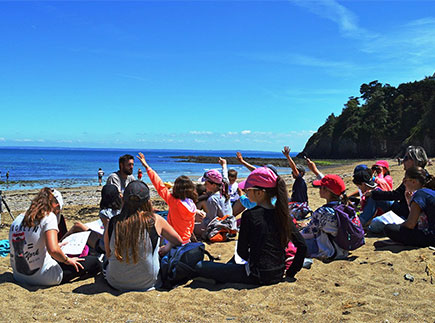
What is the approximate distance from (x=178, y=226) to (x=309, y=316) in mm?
2355

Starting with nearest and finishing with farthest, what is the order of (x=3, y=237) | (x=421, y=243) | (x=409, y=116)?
1. (x=421, y=243)
2. (x=3, y=237)
3. (x=409, y=116)

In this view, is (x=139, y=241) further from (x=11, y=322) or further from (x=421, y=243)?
(x=421, y=243)

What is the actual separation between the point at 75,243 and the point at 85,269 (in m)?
0.36

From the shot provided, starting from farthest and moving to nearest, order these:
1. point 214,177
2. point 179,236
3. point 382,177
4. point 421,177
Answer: point 382,177 → point 214,177 → point 421,177 → point 179,236

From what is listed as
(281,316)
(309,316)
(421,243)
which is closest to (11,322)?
(281,316)

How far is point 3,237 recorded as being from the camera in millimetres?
6844

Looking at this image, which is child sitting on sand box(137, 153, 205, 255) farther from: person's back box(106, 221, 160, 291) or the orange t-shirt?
person's back box(106, 221, 160, 291)

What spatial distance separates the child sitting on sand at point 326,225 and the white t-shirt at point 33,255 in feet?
10.5

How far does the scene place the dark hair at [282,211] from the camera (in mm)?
3582

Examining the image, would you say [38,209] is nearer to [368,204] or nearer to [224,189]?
[224,189]

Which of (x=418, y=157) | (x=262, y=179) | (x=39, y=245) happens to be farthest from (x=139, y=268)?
(x=418, y=157)

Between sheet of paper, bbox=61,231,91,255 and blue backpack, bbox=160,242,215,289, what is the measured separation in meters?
1.09

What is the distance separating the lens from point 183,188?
4.89 m

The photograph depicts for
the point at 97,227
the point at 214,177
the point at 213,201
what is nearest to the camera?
the point at 97,227
